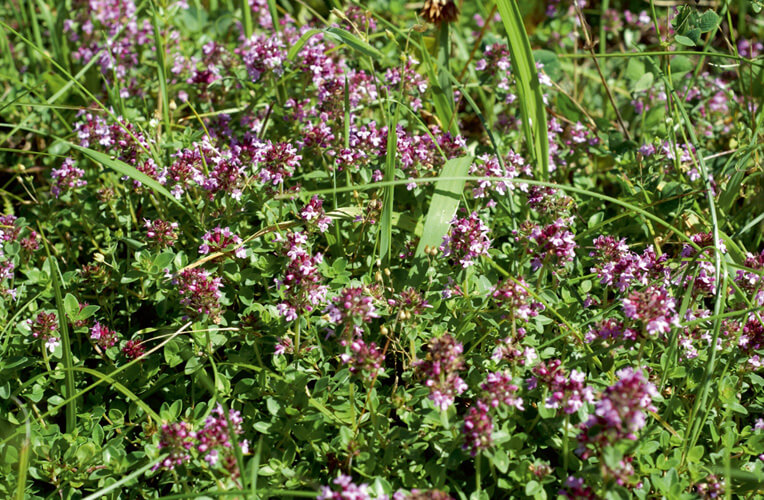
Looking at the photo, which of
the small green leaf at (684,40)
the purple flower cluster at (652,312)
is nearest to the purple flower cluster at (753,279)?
the purple flower cluster at (652,312)

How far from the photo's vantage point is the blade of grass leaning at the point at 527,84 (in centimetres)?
354

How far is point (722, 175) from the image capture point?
3.68 meters

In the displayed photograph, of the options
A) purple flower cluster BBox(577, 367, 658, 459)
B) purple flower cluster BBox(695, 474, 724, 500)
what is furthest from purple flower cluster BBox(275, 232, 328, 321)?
purple flower cluster BBox(695, 474, 724, 500)

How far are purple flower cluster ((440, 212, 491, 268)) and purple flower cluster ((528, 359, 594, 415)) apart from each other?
542 millimetres

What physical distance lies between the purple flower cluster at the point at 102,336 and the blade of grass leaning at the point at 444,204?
4.49 ft

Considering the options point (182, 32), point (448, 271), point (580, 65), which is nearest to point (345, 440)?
point (448, 271)

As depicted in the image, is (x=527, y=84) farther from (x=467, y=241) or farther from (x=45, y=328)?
(x=45, y=328)

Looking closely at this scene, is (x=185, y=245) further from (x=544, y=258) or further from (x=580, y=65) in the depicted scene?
(x=580, y=65)

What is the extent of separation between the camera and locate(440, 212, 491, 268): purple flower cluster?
9.34 ft

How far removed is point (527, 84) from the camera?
3633 millimetres

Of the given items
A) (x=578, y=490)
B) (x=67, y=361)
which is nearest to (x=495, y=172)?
(x=578, y=490)

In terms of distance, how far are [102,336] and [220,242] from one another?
0.64 m

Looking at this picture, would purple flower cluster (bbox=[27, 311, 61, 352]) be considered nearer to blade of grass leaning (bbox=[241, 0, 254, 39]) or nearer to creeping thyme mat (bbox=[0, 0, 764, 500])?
creeping thyme mat (bbox=[0, 0, 764, 500])

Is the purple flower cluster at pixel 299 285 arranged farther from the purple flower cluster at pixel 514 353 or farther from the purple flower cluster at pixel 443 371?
the purple flower cluster at pixel 514 353
